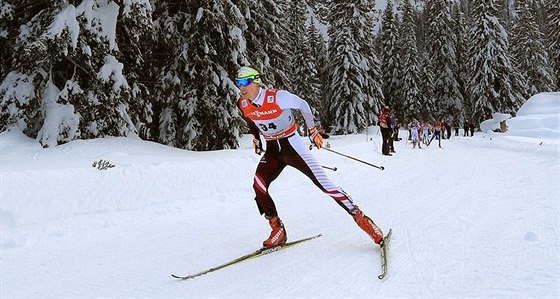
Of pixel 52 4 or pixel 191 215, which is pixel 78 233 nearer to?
pixel 191 215

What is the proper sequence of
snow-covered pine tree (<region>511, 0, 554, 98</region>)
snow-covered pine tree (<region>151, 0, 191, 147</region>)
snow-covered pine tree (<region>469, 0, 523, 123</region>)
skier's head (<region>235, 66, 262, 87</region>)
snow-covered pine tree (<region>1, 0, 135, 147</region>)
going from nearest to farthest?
skier's head (<region>235, 66, 262, 87</region>) → snow-covered pine tree (<region>1, 0, 135, 147</region>) → snow-covered pine tree (<region>151, 0, 191, 147</region>) → snow-covered pine tree (<region>469, 0, 523, 123</region>) → snow-covered pine tree (<region>511, 0, 554, 98</region>)

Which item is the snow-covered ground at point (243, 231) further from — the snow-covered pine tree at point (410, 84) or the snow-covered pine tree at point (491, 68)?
the snow-covered pine tree at point (410, 84)

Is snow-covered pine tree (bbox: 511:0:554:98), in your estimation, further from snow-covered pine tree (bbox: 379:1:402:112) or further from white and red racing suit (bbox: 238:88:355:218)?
white and red racing suit (bbox: 238:88:355:218)

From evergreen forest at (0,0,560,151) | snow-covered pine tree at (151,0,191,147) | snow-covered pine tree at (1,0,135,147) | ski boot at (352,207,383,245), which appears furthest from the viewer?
snow-covered pine tree at (151,0,191,147)

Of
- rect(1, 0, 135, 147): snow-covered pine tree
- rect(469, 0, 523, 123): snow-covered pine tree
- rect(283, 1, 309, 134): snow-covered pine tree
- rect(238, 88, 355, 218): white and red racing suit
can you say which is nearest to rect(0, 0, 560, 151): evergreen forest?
rect(1, 0, 135, 147): snow-covered pine tree

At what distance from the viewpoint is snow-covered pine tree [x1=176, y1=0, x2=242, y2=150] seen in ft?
46.6

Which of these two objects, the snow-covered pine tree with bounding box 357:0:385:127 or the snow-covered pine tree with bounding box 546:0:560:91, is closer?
the snow-covered pine tree with bounding box 357:0:385:127

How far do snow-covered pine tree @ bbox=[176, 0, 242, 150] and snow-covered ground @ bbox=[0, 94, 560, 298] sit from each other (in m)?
4.11

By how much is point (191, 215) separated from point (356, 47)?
34.4 meters

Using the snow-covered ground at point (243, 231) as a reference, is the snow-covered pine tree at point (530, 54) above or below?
above

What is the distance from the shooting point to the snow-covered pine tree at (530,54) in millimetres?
47812

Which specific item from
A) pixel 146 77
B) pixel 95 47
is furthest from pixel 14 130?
pixel 146 77

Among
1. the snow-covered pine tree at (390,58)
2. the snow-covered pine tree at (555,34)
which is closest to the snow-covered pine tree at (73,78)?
the snow-covered pine tree at (555,34)

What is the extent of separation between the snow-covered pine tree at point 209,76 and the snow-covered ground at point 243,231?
411 centimetres
